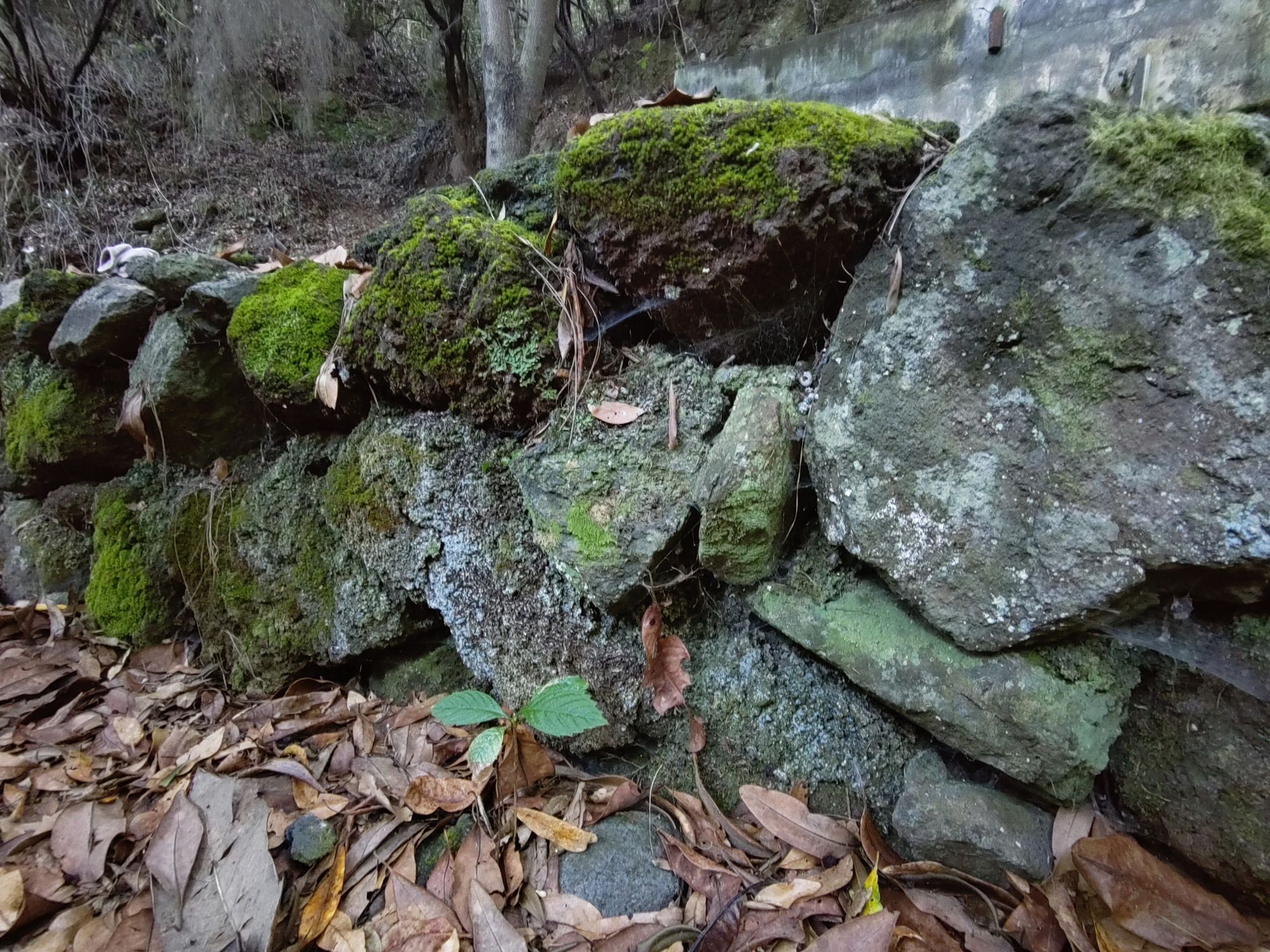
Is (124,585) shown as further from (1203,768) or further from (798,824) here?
(1203,768)

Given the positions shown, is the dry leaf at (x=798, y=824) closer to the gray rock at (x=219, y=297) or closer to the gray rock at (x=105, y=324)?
the gray rock at (x=219, y=297)

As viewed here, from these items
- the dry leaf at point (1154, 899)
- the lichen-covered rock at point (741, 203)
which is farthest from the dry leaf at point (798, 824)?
the lichen-covered rock at point (741, 203)

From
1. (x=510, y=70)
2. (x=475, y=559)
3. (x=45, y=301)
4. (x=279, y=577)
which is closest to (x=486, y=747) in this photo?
(x=475, y=559)

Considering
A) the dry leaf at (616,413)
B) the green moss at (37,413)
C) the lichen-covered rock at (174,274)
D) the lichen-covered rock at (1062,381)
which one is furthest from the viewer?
the green moss at (37,413)

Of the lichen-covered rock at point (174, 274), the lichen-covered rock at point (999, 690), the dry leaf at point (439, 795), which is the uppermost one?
the lichen-covered rock at point (174, 274)

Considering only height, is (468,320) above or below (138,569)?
above

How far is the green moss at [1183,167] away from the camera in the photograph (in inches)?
41.3

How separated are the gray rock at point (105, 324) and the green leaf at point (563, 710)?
2.15m

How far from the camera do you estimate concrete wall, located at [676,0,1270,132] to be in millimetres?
2447

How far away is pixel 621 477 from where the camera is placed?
1.52 metres

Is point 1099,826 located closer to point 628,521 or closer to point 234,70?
point 628,521

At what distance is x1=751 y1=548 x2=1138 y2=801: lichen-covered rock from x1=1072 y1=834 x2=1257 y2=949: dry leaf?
0.10 meters

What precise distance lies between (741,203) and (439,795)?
1.51 m

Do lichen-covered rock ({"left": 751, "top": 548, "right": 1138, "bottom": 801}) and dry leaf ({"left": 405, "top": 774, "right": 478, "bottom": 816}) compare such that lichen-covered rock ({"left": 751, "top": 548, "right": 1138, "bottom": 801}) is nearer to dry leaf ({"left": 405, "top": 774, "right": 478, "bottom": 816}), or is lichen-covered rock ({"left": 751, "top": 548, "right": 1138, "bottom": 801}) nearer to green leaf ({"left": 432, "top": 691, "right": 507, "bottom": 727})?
green leaf ({"left": 432, "top": 691, "right": 507, "bottom": 727})
